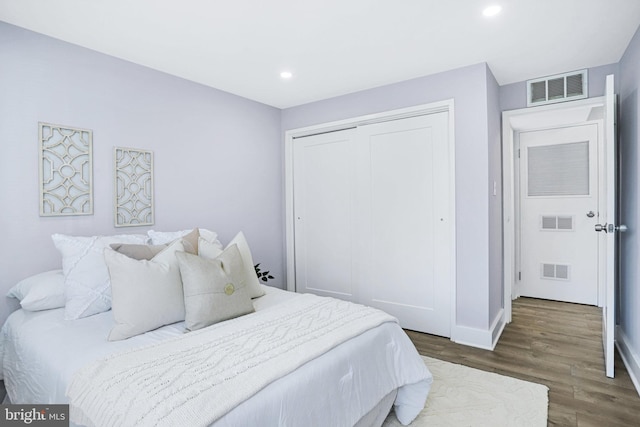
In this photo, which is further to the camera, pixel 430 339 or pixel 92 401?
pixel 430 339

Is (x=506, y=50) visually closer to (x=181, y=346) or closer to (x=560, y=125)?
(x=560, y=125)

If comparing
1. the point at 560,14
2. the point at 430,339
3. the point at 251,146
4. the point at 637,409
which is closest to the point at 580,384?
the point at 637,409

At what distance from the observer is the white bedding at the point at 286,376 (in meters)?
1.26

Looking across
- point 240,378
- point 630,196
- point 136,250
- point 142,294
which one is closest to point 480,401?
point 240,378

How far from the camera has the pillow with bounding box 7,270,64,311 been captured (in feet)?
6.67

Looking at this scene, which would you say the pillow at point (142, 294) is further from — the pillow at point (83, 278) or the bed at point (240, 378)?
the pillow at point (83, 278)

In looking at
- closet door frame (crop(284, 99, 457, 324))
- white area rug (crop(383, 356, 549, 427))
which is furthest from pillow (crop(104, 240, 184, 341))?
closet door frame (crop(284, 99, 457, 324))

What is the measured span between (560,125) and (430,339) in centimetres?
317

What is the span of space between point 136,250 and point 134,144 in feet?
3.67

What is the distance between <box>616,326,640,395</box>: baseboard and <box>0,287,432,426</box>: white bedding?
1.57 meters

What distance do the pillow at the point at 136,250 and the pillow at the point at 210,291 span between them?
33 cm

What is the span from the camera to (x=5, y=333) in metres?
2.09

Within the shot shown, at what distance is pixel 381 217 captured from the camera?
3.55 m

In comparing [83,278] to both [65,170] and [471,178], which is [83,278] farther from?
[471,178]
